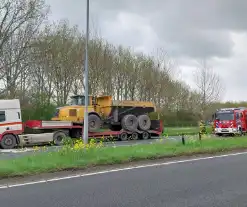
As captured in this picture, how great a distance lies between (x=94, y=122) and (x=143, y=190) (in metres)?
19.0

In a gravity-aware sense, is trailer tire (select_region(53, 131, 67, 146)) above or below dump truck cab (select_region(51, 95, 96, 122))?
below

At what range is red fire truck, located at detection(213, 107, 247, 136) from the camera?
3282 centimetres

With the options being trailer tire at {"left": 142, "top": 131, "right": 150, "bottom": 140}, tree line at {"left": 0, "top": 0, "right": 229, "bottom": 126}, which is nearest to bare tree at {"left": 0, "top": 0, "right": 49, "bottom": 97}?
tree line at {"left": 0, "top": 0, "right": 229, "bottom": 126}

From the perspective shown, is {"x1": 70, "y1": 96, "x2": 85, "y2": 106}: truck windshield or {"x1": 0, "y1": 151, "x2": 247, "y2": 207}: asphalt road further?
{"x1": 70, "y1": 96, "x2": 85, "y2": 106}: truck windshield

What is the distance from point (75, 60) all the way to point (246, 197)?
106 ft

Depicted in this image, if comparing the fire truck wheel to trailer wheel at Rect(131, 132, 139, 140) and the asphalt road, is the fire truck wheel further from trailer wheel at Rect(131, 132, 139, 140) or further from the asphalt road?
the asphalt road

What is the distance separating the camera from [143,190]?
26.1 feet

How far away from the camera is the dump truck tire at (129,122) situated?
2885 cm

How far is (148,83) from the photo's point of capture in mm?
48000

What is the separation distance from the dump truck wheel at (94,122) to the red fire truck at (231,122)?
12058 millimetres

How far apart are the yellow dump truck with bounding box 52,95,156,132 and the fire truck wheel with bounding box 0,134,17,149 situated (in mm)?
4658

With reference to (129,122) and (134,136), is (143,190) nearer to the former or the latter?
(129,122)

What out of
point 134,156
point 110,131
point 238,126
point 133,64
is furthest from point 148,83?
point 134,156

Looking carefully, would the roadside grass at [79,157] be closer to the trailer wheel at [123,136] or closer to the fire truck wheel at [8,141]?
the fire truck wheel at [8,141]
